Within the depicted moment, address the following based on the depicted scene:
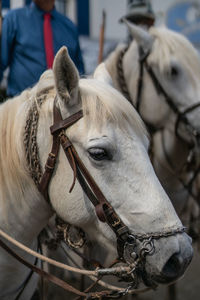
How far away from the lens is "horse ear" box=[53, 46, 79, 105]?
1666mm

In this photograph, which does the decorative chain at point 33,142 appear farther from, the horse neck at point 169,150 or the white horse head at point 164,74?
the horse neck at point 169,150

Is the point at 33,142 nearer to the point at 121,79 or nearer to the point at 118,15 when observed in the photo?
the point at 121,79

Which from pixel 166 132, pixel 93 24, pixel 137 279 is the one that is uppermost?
pixel 137 279

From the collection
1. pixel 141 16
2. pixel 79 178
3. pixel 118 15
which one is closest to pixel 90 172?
pixel 79 178

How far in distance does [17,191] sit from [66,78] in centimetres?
55

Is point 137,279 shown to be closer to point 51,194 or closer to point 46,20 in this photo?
point 51,194

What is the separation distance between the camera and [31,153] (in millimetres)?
1806

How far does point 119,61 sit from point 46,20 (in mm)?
737

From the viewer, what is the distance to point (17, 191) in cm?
189

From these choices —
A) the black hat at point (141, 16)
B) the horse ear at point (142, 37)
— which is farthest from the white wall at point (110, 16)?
the horse ear at point (142, 37)

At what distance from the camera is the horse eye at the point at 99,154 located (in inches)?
65.6

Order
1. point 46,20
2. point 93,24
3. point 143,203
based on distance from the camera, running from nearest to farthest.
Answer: point 143,203
point 46,20
point 93,24

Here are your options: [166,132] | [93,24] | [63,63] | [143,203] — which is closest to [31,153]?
[63,63]

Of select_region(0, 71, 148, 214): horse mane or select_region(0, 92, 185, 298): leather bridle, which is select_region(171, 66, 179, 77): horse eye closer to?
select_region(0, 71, 148, 214): horse mane
